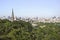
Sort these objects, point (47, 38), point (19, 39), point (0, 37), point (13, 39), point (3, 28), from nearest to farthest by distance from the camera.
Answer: point (0, 37) → point (13, 39) → point (19, 39) → point (47, 38) → point (3, 28)

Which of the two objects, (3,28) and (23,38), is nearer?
(23,38)

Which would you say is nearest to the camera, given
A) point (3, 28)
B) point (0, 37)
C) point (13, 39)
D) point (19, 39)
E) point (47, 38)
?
point (0, 37)

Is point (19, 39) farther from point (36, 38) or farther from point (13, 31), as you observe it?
point (36, 38)

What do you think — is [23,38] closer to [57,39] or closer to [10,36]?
[10,36]

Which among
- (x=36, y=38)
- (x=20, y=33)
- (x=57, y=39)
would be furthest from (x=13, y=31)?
(x=57, y=39)

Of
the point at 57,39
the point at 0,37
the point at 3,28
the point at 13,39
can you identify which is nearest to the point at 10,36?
the point at 13,39

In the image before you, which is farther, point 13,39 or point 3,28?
point 3,28

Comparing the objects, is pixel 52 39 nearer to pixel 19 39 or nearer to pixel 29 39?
pixel 29 39

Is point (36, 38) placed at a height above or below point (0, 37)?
below
